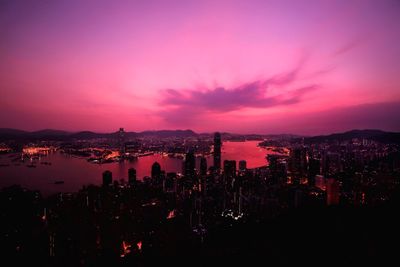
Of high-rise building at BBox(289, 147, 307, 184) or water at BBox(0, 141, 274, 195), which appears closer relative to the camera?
water at BBox(0, 141, 274, 195)

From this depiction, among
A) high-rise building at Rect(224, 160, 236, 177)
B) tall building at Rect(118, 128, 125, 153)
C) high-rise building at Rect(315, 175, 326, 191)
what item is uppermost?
tall building at Rect(118, 128, 125, 153)

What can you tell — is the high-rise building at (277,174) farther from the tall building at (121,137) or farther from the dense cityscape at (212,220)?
the tall building at (121,137)

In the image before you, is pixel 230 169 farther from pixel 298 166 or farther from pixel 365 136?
pixel 365 136

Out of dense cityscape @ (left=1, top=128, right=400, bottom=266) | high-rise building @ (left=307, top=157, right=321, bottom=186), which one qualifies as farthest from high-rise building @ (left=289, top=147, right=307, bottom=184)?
high-rise building @ (left=307, top=157, right=321, bottom=186)

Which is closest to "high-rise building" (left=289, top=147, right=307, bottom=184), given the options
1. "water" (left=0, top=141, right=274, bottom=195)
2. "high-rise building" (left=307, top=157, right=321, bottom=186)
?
"high-rise building" (left=307, top=157, right=321, bottom=186)

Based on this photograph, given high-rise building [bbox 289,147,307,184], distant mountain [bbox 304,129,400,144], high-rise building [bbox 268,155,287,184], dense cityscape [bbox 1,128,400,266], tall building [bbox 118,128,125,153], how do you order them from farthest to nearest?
tall building [bbox 118,128,125,153]
distant mountain [bbox 304,129,400,144]
high-rise building [bbox 289,147,307,184]
high-rise building [bbox 268,155,287,184]
dense cityscape [bbox 1,128,400,266]

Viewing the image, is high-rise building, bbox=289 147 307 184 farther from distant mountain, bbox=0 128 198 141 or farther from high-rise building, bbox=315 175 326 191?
distant mountain, bbox=0 128 198 141

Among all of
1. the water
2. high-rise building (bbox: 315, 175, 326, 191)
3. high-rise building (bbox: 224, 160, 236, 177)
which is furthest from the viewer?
high-rise building (bbox: 224, 160, 236, 177)

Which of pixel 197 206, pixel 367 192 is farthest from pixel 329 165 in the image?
pixel 197 206

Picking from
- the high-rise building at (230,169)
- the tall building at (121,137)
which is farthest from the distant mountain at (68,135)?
the high-rise building at (230,169)

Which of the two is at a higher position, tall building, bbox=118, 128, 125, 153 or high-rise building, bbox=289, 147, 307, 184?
tall building, bbox=118, 128, 125, 153
